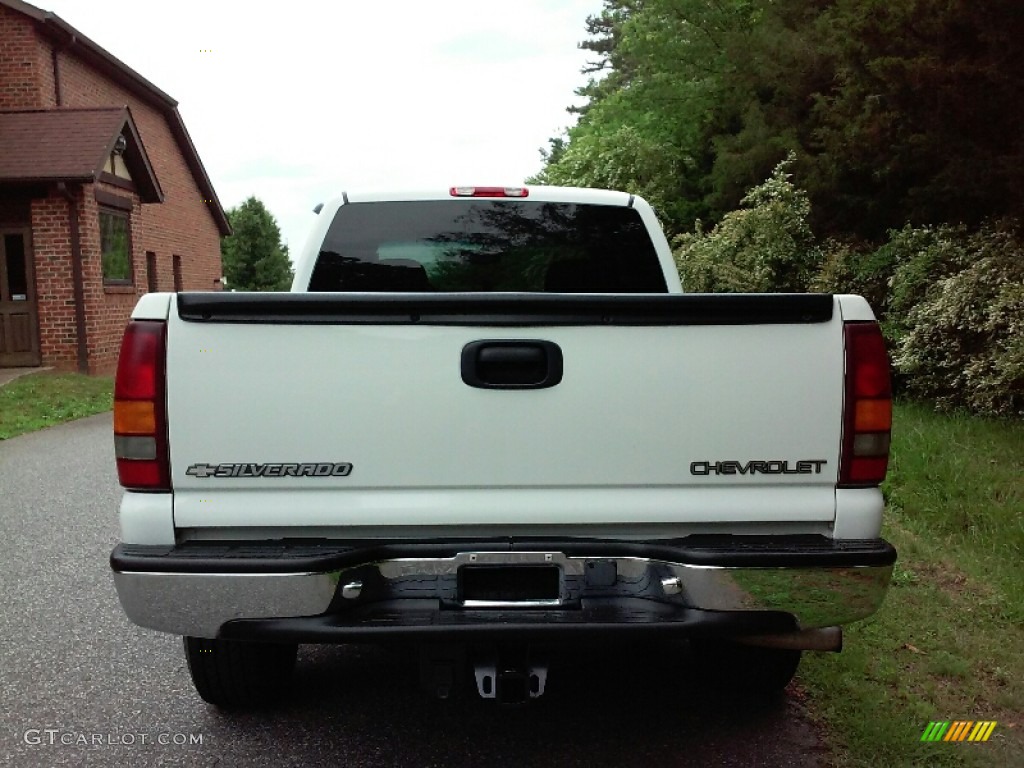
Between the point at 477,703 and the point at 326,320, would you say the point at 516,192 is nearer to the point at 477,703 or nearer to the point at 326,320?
the point at 326,320

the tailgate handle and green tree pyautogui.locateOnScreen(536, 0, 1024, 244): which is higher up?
green tree pyautogui.locateOnScreen(536, 0, 1024, 244)

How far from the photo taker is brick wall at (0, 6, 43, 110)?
60.8ft

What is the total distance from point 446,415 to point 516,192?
6.65 feet

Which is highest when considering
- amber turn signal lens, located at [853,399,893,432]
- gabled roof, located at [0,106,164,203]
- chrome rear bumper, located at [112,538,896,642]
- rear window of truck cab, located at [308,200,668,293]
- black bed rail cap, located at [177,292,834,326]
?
gabled roof, located at [0,106,164,203]

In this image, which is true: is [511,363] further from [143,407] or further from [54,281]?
[54,281]

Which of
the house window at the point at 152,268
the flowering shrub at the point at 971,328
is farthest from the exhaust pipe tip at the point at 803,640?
the house window at the point at 152,268

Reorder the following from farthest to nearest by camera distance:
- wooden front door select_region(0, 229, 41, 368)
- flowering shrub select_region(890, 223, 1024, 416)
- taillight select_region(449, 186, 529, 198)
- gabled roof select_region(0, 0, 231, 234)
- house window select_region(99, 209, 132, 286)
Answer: gabled roof select_region(0, 0, 231, 234), house window select_region(99, 209, 132, 286), wooden front door select_region(0, 229, 41, 368), flowering shrub select_region(890, 223, 1024, 416), taillight select_region(449, 186, 529, 198)

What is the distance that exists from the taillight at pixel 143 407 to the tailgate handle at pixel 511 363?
2.86 ft

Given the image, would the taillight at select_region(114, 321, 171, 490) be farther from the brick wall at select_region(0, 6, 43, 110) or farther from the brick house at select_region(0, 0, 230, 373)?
the brick wall at select_region(0, 6, 43, 110)

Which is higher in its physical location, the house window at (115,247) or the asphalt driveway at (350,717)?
the house window at (115,247)

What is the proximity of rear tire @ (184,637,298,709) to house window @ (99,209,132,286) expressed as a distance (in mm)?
16101

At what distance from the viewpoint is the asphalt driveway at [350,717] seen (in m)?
3.23

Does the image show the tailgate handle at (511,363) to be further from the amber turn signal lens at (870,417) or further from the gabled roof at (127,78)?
the gabled roof at (127,78)

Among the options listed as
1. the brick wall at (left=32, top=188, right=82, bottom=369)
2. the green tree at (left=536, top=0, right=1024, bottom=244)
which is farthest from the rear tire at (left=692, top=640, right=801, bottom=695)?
the brick wall at (left=32, top=188, right=82, bottom=369)
